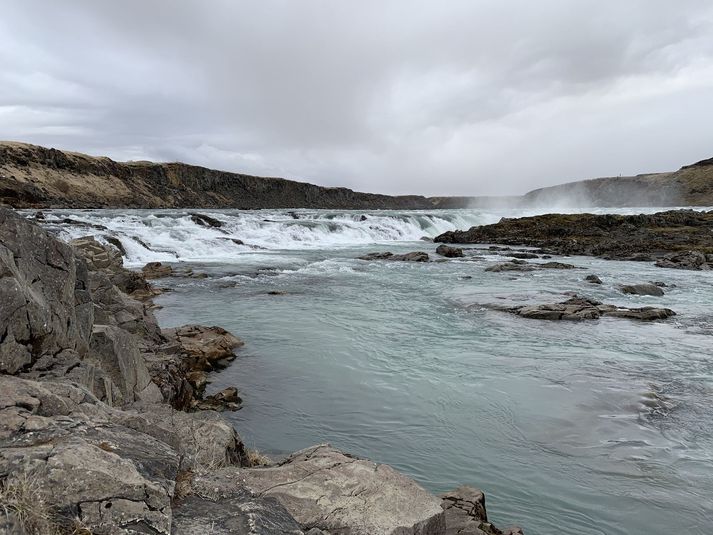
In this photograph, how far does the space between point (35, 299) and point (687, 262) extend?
103 ft

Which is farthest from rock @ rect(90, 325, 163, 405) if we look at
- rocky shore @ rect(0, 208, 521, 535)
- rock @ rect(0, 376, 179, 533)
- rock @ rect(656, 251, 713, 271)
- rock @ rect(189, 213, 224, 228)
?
rock @ rect(189, 213, 224, 228)

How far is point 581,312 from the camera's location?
1436 cm

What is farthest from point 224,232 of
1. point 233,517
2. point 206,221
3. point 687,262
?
point 233,517

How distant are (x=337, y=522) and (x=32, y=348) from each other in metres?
3.19

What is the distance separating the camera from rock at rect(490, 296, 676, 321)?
46.2 ft

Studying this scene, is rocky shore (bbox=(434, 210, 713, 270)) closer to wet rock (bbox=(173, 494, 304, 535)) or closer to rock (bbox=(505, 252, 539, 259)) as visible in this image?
rock (bbox=(505, 252, 539, 259))

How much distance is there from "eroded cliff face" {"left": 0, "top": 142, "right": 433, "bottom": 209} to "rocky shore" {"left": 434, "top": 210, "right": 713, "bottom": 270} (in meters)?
50.5

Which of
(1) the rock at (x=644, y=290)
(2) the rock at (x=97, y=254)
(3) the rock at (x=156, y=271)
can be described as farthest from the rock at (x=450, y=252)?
(2) the rock at (x=97, y=254)

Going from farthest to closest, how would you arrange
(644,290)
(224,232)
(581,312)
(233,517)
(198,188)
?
1. (198,188)
2. (224,232)
3. (644,290)
4. (581,312)
5. (233,517)

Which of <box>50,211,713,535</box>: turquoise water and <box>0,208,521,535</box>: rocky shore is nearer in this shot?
<box>0,208,521,535</box>: rocky shore

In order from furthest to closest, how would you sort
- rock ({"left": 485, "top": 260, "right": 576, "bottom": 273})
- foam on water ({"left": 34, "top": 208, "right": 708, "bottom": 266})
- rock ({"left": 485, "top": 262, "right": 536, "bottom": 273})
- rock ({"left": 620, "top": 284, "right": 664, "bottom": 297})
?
foam on water ({"left": 34, "top": 208, "right": 708, "bottom": 266}), rock ({"left": 485, "top": 260, "right": 576, "bottom": 273}), rock ({"left": 485, "top": 262, "right": 536, "bottom": 273}), rock ({"left": 620, "top": 284, "right": 664, "bottom": 297})

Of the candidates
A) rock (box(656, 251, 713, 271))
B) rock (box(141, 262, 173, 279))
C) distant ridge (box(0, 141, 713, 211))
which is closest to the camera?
rock (box(141, 262, 173, 279))

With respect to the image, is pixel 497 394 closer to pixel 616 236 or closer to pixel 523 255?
pixel 523 255

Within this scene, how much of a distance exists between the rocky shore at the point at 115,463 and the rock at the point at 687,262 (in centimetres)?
2789
